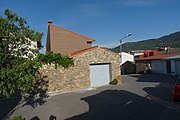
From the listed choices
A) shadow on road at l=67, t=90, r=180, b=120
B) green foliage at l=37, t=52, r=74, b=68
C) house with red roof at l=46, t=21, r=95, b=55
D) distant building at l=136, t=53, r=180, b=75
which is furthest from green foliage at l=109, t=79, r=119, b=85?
house with red roof at l=46, t=21, r=95, b=55

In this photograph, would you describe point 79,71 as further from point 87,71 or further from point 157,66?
point 157,66

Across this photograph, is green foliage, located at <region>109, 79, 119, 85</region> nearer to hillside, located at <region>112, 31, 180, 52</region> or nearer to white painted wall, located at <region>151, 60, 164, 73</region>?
white painted wall, located at <region>151, 60, 164, 73</region>

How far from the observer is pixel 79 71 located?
2142 centimetres

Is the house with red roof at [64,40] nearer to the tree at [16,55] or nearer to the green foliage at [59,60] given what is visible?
the green foliage at [59,60]

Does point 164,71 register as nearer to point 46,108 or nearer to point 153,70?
point 153,70

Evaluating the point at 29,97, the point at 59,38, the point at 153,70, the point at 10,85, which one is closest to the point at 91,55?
the point at 29,97

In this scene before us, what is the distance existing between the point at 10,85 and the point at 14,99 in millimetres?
11468

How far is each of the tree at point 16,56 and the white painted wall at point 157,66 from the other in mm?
32002

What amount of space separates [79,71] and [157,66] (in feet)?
69.9

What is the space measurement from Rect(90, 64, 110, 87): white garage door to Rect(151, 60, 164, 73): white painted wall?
15.9m

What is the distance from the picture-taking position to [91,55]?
22.7 meters

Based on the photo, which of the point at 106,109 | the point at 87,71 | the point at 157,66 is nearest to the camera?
the point at 106,109

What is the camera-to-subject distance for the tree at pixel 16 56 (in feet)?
23.0

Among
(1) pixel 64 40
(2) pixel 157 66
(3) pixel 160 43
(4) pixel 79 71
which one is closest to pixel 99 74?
(4) pixel 79 71
